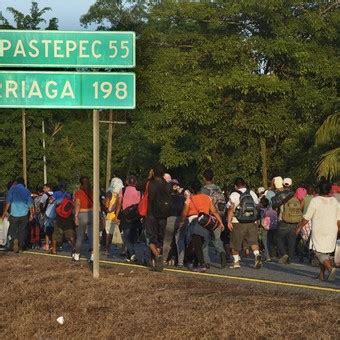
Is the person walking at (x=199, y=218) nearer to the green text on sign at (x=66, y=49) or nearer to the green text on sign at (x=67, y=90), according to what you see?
the green text on sign at (x=67, y=90)

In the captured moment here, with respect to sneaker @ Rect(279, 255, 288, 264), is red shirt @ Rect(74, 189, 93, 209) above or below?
above

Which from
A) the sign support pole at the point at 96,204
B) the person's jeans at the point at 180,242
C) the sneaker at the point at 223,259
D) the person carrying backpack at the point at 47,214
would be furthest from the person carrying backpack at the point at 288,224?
the person carrying backpack at the point at 47,214

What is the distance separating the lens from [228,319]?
9969 mm

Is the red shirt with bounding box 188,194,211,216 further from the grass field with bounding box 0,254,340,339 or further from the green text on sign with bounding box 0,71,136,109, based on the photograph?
the green text on sign with bounding box 0,71,136,109

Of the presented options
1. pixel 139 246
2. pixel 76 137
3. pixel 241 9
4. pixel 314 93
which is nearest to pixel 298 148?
pixel 314 93

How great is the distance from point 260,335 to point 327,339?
0.64 m

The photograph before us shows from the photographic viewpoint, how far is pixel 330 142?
29.0m

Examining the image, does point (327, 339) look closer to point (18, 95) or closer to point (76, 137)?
point (18, 95)

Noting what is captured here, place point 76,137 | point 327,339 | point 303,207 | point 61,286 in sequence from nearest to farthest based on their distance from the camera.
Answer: point 327,339 → point 61,286 → point 303,207 → point 76,137

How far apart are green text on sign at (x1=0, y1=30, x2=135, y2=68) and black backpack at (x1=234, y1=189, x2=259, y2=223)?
3701 millimetres

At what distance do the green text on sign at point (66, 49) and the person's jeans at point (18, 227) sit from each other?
268 inches

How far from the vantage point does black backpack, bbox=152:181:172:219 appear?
16219 millimetres

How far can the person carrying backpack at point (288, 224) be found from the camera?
18.4m

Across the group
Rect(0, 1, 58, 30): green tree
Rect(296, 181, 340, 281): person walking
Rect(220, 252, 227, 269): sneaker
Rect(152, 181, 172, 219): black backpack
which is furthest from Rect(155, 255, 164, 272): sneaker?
Rect(0, 1, 58, 30): green tree
